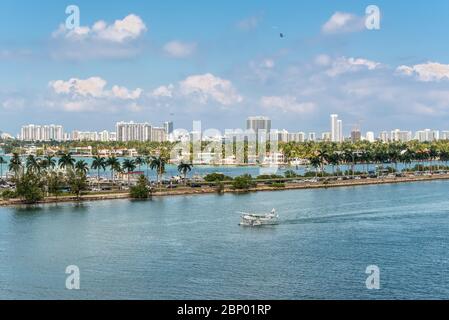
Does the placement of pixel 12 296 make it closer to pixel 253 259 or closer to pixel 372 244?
pixel 253 259

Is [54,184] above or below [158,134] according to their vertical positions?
below

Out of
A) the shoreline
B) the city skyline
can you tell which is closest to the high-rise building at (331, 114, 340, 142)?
the city skyline

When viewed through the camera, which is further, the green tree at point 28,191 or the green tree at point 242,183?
the green tree at point 242,183

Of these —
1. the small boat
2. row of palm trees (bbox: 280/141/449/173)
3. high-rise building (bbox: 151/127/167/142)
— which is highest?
high-rise building (bbox: 151/127/167/142)

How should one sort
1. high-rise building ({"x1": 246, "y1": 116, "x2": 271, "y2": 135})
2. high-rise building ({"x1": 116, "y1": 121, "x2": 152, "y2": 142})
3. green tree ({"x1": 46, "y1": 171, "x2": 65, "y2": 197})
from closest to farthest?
green tree ({"x1": 46, "y1": 171, "x2": 65, "y2": 197}), high-rise building ({"x1": 246, "y1": 116, "x2": 271, "y2": 135}), high-rise building ({"x1": 116, "y1": 121, "x2": 152, "y2": 142})

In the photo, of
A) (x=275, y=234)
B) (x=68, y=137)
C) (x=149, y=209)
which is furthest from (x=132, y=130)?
(x=275, y=234)

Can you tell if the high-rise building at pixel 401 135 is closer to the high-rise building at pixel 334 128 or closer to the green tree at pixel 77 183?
the high-rise building at pixel 334 128

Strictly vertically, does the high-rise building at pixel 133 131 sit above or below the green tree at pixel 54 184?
above

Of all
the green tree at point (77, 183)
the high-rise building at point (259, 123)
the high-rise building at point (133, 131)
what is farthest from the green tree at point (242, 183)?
the high-rise building at point (133, 131)

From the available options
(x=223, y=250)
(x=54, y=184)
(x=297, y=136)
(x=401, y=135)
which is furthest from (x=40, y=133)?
(x=223, y=250)

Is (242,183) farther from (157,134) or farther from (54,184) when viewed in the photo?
(157,134)

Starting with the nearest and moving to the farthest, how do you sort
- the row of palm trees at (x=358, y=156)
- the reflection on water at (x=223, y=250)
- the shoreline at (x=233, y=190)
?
1. the reflection on water at (x=223, y=250)
2. the shoreline at (x=233, y=190)
3. the row of palm trees at (x=358, y=156)

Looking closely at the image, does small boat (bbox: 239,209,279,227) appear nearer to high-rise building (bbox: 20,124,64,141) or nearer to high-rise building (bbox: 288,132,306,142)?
high-rise building (bbox: 288,132,306,142)
